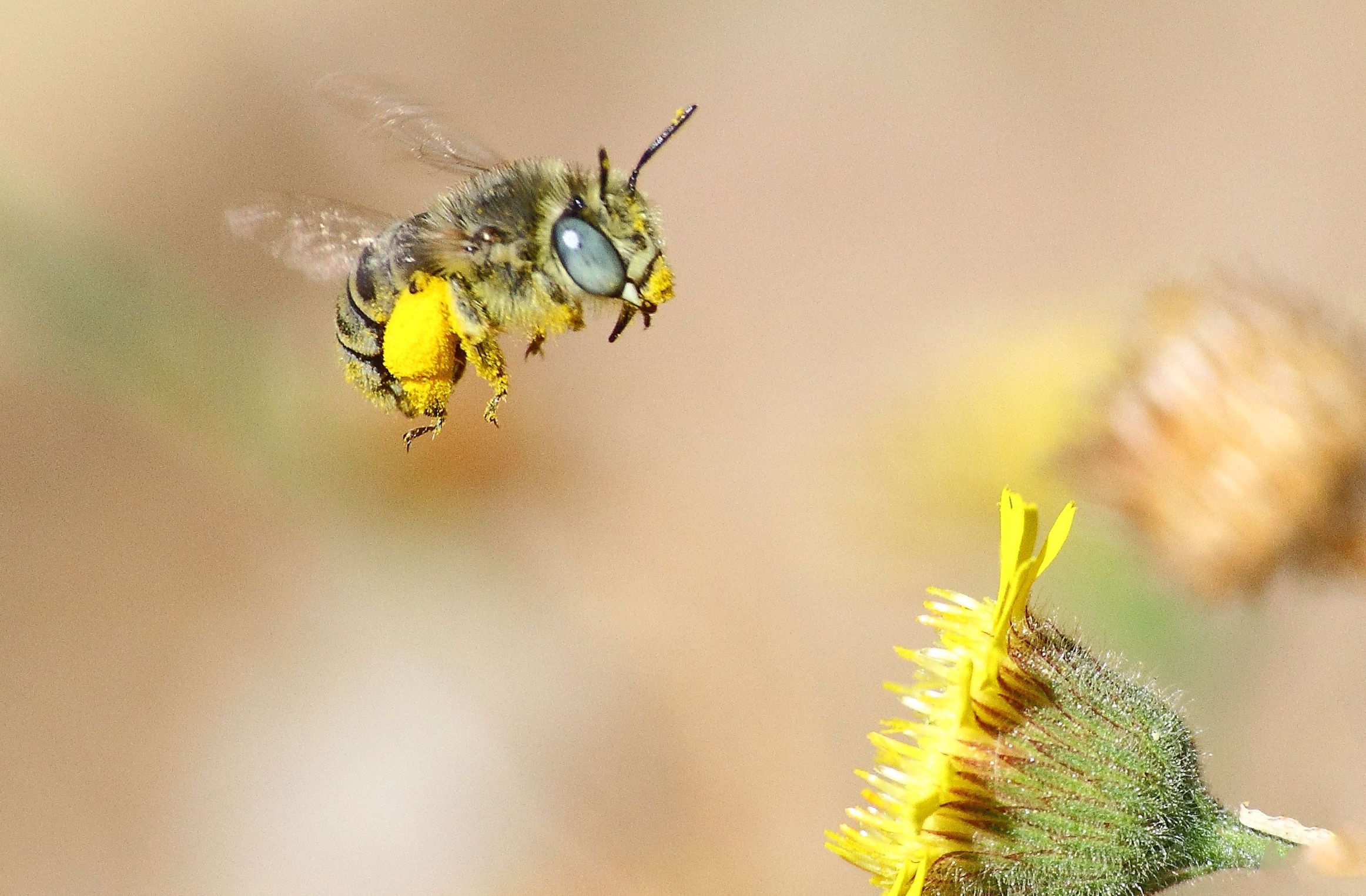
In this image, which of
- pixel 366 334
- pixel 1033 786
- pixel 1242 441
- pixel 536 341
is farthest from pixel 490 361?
pixel 1242 441

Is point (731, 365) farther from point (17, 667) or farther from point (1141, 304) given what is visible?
point (17, 667)

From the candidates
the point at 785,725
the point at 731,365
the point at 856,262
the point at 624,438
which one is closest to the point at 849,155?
the point at 856,262

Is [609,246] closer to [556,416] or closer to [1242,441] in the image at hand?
[1242,441]

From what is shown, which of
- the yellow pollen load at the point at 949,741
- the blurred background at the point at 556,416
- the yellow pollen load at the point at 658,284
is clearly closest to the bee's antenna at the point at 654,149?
the yellow pollen load at the point at 658,284

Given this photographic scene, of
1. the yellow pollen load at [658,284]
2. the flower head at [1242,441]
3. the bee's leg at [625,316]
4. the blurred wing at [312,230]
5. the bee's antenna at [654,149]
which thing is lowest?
the blurred wing at [312,230]

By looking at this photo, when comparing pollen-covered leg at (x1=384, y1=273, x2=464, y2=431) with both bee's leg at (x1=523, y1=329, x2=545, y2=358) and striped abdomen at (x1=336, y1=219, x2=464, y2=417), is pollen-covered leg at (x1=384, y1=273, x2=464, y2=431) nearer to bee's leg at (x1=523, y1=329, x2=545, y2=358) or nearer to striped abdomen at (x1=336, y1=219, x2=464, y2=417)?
striped abdomen at (x1=336, y1=219, x2=464, y2=417)

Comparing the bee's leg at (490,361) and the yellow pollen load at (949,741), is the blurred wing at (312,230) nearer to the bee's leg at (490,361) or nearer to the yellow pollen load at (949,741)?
the bee's leg at (490,361)
